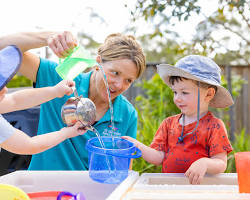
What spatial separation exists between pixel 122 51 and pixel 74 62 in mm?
535

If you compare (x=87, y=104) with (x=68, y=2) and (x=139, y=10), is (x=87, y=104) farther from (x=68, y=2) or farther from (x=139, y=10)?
(x=68, y=2)

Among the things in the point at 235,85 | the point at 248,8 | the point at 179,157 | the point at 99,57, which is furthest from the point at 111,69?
the point at 235,85

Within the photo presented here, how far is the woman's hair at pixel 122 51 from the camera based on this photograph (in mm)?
1925

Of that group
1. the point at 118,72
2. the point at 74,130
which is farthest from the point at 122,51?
the point at 74,130

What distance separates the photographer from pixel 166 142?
6.08ft

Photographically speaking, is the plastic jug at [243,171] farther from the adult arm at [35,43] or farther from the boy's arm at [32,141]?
the adult arm at [35,43]

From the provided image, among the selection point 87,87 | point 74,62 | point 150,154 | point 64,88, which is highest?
point 74,62

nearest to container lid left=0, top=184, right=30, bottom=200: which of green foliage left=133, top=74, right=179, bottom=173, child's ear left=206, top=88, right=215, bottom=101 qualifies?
child's ear left=206, top=88, right=215, bottom=101

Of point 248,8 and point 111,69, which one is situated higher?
point 248,8

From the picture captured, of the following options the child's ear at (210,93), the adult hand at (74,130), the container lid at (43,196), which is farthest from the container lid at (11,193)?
the child's ear at (210,93)

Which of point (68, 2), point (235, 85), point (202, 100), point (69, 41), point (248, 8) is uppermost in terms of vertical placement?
point (68, 2)

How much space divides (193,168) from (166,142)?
52cm

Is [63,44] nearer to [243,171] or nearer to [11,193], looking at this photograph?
[11,193]

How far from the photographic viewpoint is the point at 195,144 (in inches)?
67.1
